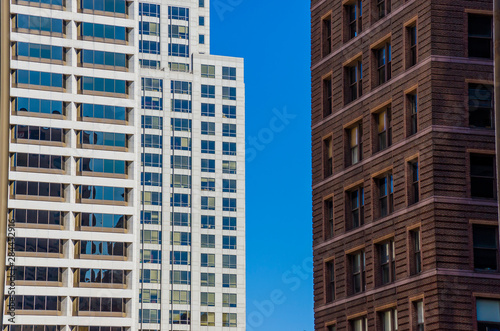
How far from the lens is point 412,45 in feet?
206

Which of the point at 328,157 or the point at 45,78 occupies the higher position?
the point at 45,78

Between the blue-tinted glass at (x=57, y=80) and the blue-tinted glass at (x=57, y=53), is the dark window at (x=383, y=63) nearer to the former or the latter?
the blue-tinted glass at (x=57, y=80)

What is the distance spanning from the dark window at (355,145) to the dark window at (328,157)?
2444 millimetres

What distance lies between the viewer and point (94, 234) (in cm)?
12875

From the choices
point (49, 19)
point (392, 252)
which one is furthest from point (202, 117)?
point (392, 252)

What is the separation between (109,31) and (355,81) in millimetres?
70711

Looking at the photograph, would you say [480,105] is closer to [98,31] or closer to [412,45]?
[412,45]

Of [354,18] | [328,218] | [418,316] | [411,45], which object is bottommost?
[418,316]

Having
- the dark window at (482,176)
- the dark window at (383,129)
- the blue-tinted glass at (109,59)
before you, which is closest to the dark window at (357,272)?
the dark window at (383,129)

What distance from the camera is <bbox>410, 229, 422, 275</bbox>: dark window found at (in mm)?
58931

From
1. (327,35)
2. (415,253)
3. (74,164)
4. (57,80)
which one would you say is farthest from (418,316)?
(57,80)

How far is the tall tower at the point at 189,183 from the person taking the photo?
588ft

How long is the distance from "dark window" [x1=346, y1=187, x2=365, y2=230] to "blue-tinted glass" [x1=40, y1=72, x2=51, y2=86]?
71550 millimetres

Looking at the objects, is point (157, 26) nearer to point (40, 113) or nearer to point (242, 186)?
point (242, 186)
